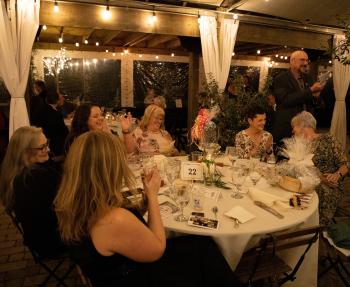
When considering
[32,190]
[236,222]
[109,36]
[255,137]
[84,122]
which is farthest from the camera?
[109,36]

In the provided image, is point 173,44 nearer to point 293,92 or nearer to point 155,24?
point 155,24

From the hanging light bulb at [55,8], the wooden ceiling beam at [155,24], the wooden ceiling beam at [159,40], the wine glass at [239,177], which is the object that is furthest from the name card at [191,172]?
the wooden ceiling beam at [159,40]

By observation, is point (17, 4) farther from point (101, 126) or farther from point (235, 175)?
point (235, 175)

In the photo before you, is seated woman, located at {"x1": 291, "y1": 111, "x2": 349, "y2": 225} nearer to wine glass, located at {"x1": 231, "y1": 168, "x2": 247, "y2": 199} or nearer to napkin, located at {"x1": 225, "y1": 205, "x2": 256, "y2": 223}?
wine glass, located at {"x1": 231, "y1": 168, "x2": 247, "y2": 199}

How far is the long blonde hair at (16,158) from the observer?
204cm

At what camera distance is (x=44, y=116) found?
4.56m

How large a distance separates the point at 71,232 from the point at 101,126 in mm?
1900

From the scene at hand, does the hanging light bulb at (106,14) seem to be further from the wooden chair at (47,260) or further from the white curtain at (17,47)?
the wooden chair at (47,260)

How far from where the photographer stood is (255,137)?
345cm

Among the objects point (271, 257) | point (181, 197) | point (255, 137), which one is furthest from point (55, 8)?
point (271, 257)

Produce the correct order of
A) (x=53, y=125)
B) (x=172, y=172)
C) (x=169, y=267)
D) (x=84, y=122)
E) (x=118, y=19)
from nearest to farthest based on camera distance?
1. (x=169, y=267)
2. (x=172, y=172)
3. (x=84, y=122)
4. (x=53, y=125)
5. (x=118, y=19)

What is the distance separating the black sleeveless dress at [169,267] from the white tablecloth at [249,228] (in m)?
0.11

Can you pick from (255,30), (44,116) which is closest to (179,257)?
(44,116)

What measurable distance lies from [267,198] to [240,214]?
298 millimetres
